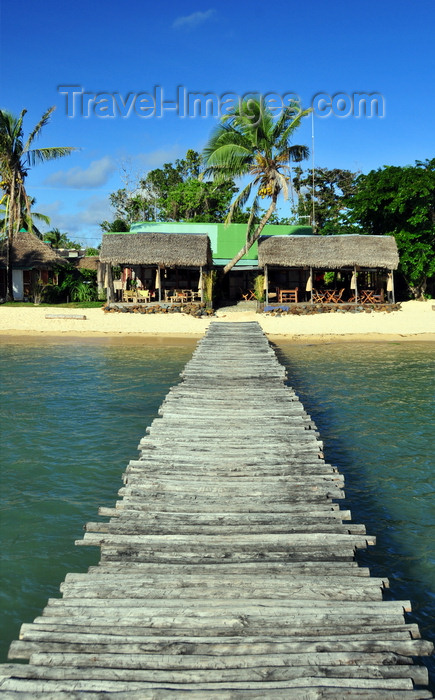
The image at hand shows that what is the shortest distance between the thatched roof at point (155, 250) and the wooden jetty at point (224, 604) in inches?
807

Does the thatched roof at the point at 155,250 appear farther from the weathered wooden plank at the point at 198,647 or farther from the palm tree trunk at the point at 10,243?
the weathered wooden plank at the point at 198,647

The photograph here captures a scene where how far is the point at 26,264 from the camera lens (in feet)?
101

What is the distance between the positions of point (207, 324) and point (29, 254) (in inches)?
539

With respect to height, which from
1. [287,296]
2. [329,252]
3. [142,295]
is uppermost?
[329,252]

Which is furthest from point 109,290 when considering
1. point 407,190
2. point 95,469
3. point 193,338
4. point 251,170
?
point 95,469

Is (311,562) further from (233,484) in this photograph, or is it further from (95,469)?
(95,469)

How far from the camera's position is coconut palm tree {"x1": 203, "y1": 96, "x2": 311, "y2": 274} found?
26.1 m

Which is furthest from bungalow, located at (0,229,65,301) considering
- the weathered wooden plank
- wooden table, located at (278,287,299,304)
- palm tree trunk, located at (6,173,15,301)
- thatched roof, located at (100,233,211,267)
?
the weathered wooden plank

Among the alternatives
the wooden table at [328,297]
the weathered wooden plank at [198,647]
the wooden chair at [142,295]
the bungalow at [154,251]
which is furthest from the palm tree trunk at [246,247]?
the weathered wooden plank at [198,647]

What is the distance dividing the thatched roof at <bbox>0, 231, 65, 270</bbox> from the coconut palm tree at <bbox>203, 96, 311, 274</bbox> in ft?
35.7

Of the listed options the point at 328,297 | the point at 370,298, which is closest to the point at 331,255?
the point at 328,297

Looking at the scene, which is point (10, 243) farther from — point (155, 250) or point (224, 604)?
point (224, 604)

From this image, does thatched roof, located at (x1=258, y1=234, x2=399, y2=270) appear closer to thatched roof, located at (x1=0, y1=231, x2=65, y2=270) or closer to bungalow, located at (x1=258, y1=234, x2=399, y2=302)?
bungalow, located at (x1=258, y1=234, x2=399, y2=302)

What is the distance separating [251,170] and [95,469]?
21.9m
